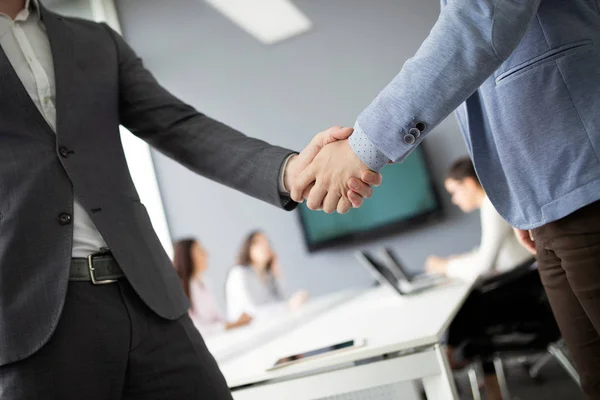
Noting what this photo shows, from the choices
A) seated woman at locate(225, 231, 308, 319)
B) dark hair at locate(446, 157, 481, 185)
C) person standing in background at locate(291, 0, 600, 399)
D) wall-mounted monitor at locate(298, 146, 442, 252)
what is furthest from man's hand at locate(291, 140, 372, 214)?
wall-mounted monitor at locate(298, 146, 442, 252)

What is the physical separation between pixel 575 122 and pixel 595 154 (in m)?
0.06

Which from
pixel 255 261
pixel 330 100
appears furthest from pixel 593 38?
pixel 330 100

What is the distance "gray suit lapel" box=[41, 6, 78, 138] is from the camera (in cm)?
127

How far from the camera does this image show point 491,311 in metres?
3.31

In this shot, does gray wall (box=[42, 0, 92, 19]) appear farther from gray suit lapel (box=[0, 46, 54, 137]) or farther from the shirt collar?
gray suit lapel (box=[0, 46, 54, 137])

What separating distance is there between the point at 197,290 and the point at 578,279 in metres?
A: 3.82

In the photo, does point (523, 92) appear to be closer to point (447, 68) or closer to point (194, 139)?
point (447, 68)

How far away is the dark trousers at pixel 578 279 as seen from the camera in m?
1.12

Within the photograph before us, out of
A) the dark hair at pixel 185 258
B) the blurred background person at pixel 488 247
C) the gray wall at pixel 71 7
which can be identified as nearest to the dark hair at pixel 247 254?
the dark hair at pixel 185 258

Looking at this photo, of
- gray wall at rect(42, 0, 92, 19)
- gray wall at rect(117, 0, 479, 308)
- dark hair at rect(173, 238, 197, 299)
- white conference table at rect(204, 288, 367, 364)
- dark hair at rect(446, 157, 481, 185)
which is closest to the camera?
white conference table at rect(204, 288, 367, 364)

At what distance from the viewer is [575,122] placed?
111 centimetres

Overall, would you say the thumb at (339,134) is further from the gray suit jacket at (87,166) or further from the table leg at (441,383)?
the table leg at (441,383)

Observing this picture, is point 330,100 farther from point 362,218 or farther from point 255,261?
point 255,261

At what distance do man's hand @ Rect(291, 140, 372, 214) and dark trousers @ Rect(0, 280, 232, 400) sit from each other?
385 millimetres
